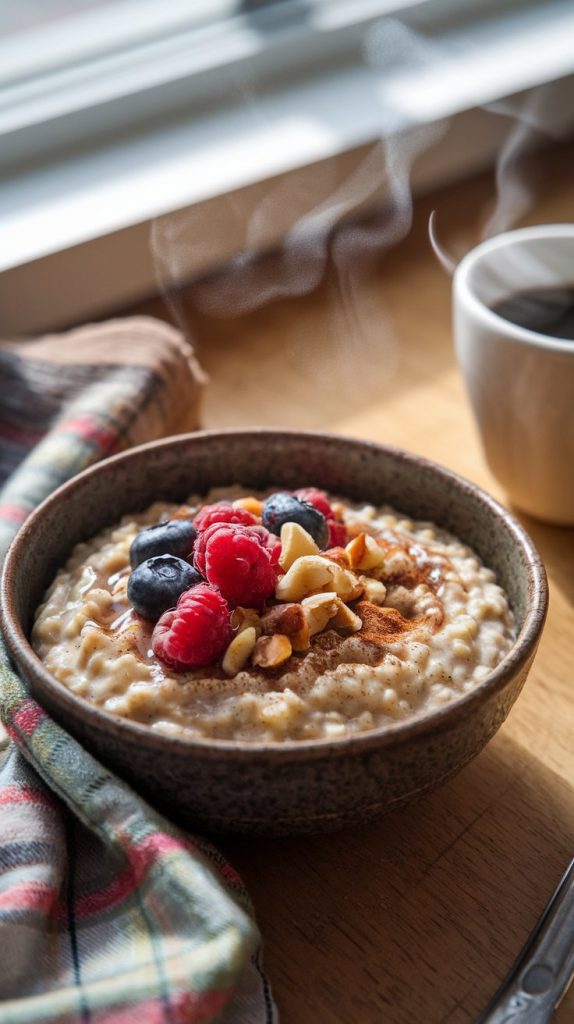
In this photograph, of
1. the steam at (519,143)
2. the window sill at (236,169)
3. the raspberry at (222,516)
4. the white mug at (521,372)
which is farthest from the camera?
the steam at (519,143)

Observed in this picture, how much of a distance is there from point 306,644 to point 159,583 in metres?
0.15

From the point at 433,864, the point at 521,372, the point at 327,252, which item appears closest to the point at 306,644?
the point at 433,864

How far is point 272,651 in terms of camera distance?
3.35 ft

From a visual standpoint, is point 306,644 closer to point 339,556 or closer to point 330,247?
point 339,556

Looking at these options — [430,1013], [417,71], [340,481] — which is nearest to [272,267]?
[417,71]

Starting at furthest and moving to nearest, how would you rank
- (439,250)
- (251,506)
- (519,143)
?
(519,143)
(439,250)
(251,506)

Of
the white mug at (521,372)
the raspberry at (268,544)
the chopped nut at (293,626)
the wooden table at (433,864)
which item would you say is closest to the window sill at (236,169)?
the wooden table at (433,864)

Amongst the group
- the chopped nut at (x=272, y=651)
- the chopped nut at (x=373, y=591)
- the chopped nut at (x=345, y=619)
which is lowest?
the chopped nut at (x=373, y=591)

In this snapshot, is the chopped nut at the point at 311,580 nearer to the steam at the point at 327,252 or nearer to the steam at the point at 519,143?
the steam at the point at 327,252

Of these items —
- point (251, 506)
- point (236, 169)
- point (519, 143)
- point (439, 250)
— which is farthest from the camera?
point (519, 143)

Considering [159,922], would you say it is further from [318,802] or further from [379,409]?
[379,409]

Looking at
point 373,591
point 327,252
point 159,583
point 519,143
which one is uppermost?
point 159,583

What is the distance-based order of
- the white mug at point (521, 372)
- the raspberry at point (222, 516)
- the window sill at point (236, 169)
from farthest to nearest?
the window sill at point (236, 169), the white mug at point (521, 372), the raspberry at point (222, 516)

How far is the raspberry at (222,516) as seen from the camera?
1.14m
